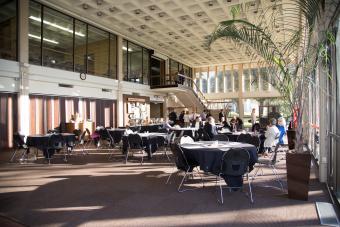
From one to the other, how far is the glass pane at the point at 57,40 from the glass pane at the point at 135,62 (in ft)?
14.2

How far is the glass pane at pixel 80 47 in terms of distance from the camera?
41.8 feet

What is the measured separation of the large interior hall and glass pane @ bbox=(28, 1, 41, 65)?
4 centimetres

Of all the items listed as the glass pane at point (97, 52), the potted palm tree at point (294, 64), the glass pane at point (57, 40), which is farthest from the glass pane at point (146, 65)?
the potted palm tree at point (294, 64)

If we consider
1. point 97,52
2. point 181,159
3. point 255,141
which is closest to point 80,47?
point 97,52

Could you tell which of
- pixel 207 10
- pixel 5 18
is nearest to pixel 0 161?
pixel 5 18

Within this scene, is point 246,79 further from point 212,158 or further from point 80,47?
point 212,158

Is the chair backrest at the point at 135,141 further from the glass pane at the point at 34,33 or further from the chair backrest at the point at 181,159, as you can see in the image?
the glass pane at the point at 34,33

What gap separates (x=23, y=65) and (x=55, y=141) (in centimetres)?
370

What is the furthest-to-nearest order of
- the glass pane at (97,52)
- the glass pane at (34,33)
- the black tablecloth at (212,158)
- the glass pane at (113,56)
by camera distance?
the glass pane at (113,56) < the glass pane at (97,52) < the glass pane at (34,33) < the black tablecloth at (212,158)

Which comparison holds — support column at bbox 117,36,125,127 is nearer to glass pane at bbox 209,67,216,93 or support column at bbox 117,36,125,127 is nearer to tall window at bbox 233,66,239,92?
glass pane at bbox 209,67,216,93

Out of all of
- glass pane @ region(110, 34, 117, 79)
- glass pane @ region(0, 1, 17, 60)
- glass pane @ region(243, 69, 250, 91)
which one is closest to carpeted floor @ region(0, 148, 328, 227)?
glass pane @ region(0, 1, 17, 60)

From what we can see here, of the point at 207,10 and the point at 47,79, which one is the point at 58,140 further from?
the point at 207,10

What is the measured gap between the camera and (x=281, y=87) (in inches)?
171

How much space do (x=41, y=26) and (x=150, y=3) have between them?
14.6 feet
